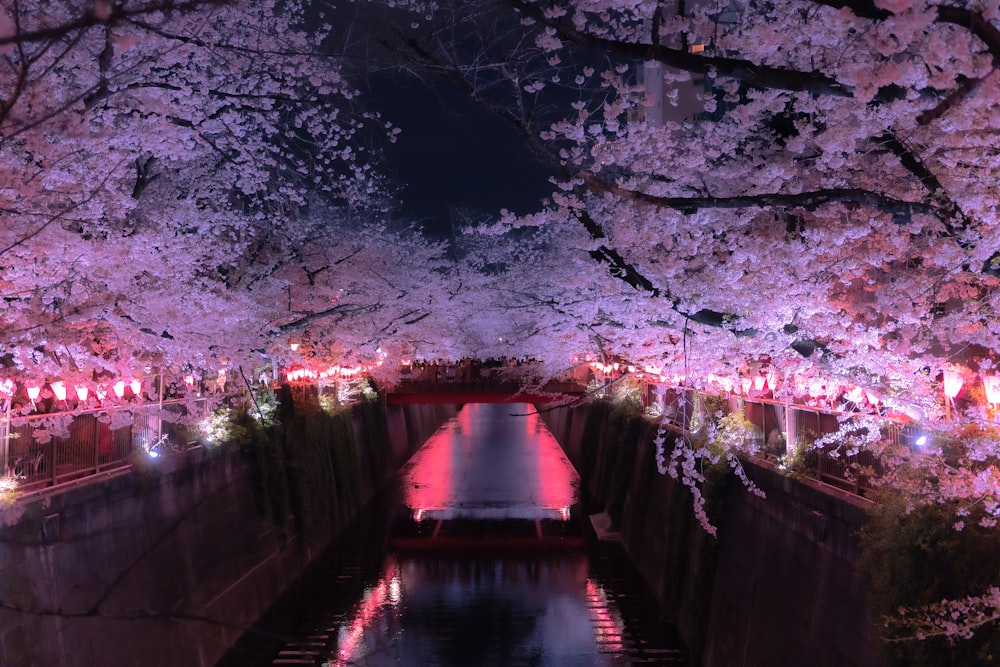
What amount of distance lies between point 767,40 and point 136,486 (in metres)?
10.7

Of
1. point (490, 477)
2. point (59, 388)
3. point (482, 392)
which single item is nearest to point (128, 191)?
point (59, 388)

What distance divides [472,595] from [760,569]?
28.9 ft

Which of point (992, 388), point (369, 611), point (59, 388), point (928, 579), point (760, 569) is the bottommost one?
point (369, 611)

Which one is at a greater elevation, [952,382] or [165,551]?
[952,382]

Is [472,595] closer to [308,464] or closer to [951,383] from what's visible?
[308,464]

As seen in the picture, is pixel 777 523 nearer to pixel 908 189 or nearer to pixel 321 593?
pixel 908 189

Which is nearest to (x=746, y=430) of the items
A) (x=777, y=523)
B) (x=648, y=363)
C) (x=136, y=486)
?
(x=777, y=523)

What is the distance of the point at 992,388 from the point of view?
24.0ft

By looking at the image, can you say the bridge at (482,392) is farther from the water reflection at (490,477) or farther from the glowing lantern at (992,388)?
the glowing lantern at (992,388)

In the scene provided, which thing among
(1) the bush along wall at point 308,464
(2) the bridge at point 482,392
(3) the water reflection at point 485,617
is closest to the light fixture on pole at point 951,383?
(3) the water reflection at point 485,617

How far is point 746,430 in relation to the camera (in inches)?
515

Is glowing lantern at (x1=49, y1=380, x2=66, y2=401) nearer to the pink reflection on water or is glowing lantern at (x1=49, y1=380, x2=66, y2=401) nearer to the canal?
the canal

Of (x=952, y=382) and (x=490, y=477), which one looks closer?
(x=952, y=382)

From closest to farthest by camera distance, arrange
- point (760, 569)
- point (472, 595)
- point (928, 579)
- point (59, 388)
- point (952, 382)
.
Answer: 1. point (928, 579)
2. point (952, 382)
3. point (59, 388)
4. point (760, 569)
5. point (472, 595)
